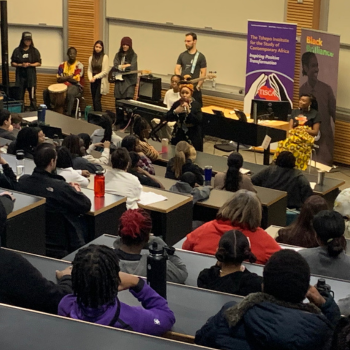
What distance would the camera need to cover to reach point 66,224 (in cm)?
522

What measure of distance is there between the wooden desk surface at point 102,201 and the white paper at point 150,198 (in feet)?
0.87

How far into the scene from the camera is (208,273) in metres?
3.44

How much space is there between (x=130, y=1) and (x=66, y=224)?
7.72 m

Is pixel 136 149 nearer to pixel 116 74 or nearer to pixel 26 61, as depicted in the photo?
pixel 116 74

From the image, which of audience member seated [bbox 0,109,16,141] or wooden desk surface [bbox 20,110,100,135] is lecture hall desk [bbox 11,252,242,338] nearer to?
audience member seated [bbox 0,109,16,141]

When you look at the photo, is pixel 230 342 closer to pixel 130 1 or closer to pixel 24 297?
pixel 24 297

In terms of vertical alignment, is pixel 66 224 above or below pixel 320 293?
below

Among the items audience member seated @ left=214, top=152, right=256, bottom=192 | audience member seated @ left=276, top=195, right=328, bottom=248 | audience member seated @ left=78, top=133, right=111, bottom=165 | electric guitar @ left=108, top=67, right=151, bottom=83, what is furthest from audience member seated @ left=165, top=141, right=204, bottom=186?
electric guitar @ left=108, top=67, right=151, bottom=83

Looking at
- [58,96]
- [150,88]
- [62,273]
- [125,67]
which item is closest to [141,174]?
[62,273]

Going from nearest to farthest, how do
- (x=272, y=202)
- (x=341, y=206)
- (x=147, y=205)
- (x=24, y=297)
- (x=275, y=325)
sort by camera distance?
(x=275, y=325)
(x=24, y=297)
(x=341, y=206)
(x=147, y=205)
(x=272, y=202)

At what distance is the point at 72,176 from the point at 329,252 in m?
2.50

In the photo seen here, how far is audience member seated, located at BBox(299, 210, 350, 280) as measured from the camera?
3939 mm

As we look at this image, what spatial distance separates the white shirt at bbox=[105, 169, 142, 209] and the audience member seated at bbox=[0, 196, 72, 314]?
8.64ft

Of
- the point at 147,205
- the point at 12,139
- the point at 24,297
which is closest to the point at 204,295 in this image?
the point at 24,297
